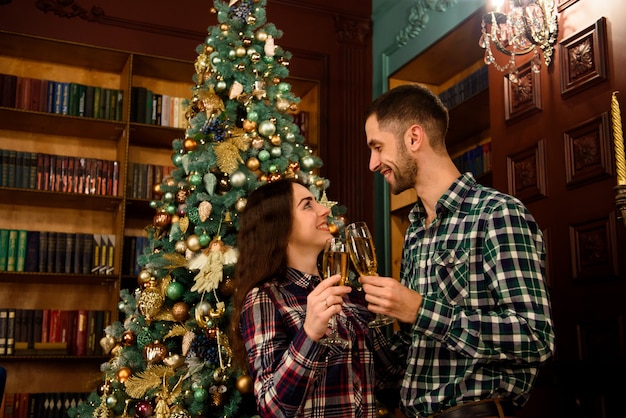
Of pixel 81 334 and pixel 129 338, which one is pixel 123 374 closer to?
pixel 129 338

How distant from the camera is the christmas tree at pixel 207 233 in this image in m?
2.19

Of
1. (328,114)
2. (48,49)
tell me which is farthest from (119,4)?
(328,114)

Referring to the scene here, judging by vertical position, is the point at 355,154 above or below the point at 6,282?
above

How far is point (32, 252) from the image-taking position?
353 cm

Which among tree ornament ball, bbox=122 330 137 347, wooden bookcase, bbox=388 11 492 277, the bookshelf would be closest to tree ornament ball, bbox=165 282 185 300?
tree ornament ball, bbox=122 330 137 347

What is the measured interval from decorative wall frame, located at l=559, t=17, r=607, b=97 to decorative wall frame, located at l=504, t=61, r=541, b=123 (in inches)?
6.9

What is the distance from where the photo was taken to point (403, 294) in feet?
4.38

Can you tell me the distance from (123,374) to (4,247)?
5.30ft

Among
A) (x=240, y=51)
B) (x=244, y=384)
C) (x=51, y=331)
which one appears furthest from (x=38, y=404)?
(x=240, y=51)

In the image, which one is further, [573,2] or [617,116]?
[573,2]

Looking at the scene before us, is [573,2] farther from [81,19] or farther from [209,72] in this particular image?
[81,19]

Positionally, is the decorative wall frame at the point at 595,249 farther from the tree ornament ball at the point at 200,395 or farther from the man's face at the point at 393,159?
the tree ornament ball at the point at 200,395

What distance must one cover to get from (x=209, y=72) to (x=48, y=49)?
159 centimetres

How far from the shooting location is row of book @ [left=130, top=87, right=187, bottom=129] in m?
3.84
